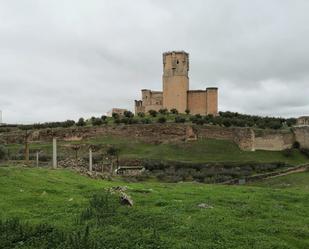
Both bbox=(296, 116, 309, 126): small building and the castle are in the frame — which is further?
the castle

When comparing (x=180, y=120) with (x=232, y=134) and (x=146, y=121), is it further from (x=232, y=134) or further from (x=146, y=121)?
(x=232, y=134)

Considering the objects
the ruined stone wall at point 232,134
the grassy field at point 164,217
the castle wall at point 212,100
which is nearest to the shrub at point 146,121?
the ruined stone wall at point 232,134

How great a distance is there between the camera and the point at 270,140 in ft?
151

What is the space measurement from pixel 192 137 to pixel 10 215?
35.8 m

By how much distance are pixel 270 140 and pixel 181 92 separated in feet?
46.1

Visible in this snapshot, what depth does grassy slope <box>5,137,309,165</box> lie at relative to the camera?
126ft

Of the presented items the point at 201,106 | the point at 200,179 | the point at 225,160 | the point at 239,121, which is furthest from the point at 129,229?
the point at 201,106

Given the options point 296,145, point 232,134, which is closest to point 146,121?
point 232,134

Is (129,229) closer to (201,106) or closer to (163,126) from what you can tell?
(163,126)

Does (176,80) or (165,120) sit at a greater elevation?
(176,80)

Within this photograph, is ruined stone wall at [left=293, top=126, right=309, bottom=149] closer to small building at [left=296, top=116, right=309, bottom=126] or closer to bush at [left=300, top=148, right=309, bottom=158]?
bush at [left=300, top=148, right=309, bottom=158]

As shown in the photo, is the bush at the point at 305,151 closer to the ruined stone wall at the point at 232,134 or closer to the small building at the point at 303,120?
the ruined stone wall at the point at 232,134

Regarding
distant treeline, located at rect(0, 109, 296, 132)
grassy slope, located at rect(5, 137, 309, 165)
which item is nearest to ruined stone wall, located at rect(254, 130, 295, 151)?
grassy slope, located at rect(5, 137, 309, 165)

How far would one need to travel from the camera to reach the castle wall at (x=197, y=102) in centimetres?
5628
